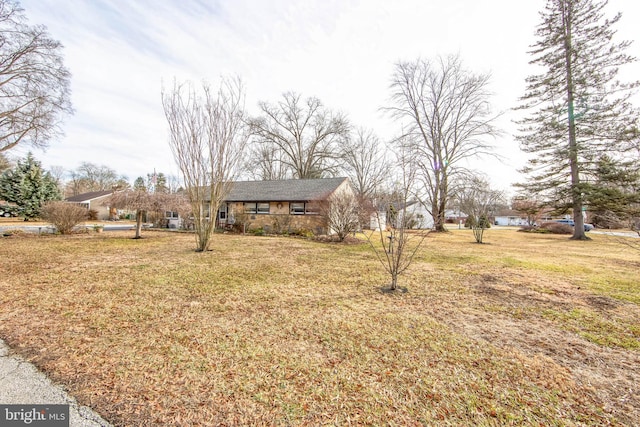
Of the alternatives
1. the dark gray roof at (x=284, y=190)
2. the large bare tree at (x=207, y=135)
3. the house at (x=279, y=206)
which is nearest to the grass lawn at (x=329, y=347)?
the large bare tree at (x=207, y=135)

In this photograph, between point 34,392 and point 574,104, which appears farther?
point 574,104

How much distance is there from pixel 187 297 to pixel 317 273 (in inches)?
126

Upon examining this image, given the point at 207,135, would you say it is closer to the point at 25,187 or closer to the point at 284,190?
the point at 284,190

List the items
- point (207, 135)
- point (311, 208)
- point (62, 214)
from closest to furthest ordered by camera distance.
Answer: point (207, 135) < point (62, 214) < point (311, 208)

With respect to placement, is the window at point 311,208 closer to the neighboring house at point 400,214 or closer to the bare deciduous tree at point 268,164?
the neighboring house at point 400,214

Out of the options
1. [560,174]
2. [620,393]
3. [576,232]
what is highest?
[560,174]

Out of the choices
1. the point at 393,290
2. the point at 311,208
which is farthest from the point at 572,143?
the point at 393,290

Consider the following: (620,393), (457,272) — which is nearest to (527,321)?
(620,393)

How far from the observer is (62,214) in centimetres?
1401

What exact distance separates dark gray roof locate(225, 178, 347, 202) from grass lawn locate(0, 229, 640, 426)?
1273cm

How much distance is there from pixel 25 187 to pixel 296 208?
98.4 feet

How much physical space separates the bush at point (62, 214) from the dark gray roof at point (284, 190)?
8.32 metres

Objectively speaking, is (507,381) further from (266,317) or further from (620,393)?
(266,317)

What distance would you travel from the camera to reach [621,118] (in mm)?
17047
